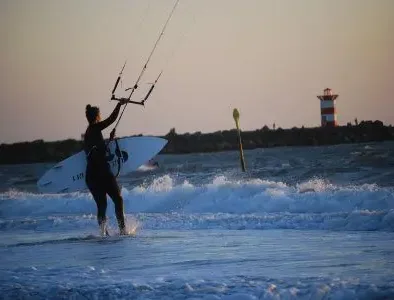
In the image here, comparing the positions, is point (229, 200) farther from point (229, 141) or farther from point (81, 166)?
point (229, 141)

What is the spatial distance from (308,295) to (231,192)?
11.1 metres

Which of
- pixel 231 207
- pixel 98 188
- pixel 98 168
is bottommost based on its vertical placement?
pixel 231 207

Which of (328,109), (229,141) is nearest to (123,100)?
(328,109)

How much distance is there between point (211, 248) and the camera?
344 inches

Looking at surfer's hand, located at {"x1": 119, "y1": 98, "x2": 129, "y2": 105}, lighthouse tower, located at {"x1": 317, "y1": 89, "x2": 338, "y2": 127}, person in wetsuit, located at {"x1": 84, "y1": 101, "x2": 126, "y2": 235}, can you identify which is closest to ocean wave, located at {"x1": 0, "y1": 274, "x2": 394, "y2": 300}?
person in wetsuit, located at {"x1": 84, "y1": 101, "x2": 126, "y2": 235}

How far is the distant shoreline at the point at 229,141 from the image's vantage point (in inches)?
2020

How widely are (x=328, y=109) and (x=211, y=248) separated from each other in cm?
4294

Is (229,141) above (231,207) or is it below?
above

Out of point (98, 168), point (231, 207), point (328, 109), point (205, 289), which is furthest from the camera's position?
point (328, 109)

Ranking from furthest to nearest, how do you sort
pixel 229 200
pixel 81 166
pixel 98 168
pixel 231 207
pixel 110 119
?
pixel 229 200 → pixel 231 207 → pixel 81 166 → pixel 98 168 → pixel 110 119

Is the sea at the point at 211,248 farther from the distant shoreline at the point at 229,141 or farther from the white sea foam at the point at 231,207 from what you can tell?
the distant shoreline at the point at 229,141

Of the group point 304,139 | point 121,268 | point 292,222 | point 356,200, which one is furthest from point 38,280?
point 304,139

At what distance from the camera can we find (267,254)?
8039 mm

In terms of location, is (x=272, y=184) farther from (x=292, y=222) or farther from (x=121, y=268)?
(x=121, y=268)
